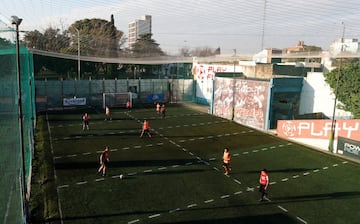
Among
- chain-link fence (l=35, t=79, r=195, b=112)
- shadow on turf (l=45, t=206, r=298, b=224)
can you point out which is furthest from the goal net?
shadow on turf (l=45, t=206, r=298, b=224)

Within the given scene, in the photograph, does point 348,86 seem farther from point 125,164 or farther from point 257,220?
point 125,164

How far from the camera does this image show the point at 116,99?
47438 mm

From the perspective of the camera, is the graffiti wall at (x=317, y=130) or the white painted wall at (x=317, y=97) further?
the white painted wall at (x=317, y=97)

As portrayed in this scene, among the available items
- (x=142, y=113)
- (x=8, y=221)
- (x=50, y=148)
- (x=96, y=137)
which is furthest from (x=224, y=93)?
(x=8, y=221)

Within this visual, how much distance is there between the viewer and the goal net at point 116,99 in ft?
153

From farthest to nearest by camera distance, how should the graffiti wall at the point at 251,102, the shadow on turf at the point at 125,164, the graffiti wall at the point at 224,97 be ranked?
the graffiti wall at the point at 224,97
the graffiti wall at the point at 251,102
the shadow on turf at the point at 125,164

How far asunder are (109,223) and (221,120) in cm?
2662

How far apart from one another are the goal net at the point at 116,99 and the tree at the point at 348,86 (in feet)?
92.0

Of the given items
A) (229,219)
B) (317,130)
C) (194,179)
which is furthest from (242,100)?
(229,219)

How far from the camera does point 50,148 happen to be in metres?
25.0

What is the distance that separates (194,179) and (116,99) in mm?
30641

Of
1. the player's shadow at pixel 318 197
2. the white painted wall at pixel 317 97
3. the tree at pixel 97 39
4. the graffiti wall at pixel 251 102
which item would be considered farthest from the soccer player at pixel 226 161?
the tree at pixel 97 39

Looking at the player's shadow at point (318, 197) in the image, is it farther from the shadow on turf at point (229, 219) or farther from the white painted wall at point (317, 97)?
the white painted wall at point (317, 97)

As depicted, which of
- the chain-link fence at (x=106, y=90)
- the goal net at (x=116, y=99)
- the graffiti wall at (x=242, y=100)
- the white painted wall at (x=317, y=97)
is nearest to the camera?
the white painted wall at (x=317, y=97)
